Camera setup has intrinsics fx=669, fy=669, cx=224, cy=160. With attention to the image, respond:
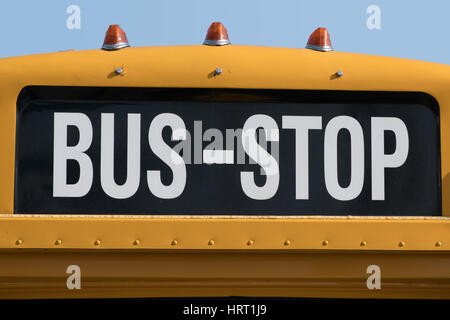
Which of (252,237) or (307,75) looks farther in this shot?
(307,75)

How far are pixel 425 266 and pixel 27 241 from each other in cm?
167

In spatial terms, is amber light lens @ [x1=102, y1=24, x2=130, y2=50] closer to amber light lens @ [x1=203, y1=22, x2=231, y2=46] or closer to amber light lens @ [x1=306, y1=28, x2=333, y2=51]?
amber light lens @ [x1=203, y1=22, x2=231, y2=46]

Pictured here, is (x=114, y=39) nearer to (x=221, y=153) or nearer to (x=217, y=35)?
(x=217, y=35)

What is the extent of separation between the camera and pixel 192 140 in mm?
2986

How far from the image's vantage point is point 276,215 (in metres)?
2.96

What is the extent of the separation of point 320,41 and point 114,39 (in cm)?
98

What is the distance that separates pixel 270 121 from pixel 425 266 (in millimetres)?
915

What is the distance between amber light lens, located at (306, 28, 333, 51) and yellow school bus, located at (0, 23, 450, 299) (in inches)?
6.2

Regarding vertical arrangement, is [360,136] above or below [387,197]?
above

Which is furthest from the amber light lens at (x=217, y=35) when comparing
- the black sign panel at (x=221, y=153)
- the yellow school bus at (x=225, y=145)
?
the black sign panel at (x=221, y=153)

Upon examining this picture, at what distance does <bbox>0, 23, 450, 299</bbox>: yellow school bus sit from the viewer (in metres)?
2.93

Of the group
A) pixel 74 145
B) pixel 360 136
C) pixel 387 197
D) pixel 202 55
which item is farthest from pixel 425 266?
pixel 74 145
